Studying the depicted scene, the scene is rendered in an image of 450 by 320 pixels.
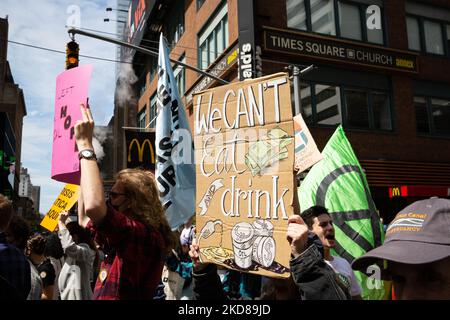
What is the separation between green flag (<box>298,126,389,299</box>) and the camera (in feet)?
14.8

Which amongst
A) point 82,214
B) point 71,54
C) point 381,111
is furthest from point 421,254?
point 381,111

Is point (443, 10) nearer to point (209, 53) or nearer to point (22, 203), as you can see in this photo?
point (209, 53)

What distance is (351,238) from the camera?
4586mm

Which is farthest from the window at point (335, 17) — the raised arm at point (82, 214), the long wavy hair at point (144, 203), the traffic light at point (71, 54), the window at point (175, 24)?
the long wavy hair at point (144, 203)

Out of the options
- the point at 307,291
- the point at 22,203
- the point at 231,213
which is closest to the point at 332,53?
the point at 231,213

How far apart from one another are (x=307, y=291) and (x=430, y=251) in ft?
1.92

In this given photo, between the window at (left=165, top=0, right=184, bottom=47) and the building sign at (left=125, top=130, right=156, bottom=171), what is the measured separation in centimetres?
1652

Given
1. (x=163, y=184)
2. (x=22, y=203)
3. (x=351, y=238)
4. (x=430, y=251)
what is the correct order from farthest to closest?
(x=22, y=203) < (x=163, y=184) < (x=351, y=238) < (x=430, y=251)

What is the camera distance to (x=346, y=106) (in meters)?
15.8

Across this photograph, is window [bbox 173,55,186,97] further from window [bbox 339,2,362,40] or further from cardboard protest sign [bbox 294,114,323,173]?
cardboard protest sign [bbox 294,114,323,173]

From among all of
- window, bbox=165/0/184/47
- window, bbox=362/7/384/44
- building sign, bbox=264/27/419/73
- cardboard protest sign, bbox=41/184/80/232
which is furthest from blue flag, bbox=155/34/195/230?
window, bbox=165/0/184/47

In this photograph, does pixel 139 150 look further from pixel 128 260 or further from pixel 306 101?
pixel 306 101

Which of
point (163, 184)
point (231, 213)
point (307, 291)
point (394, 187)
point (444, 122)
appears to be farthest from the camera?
point (444, 122)

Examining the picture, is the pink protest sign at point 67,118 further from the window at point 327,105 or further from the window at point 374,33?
the window at point 374,33
